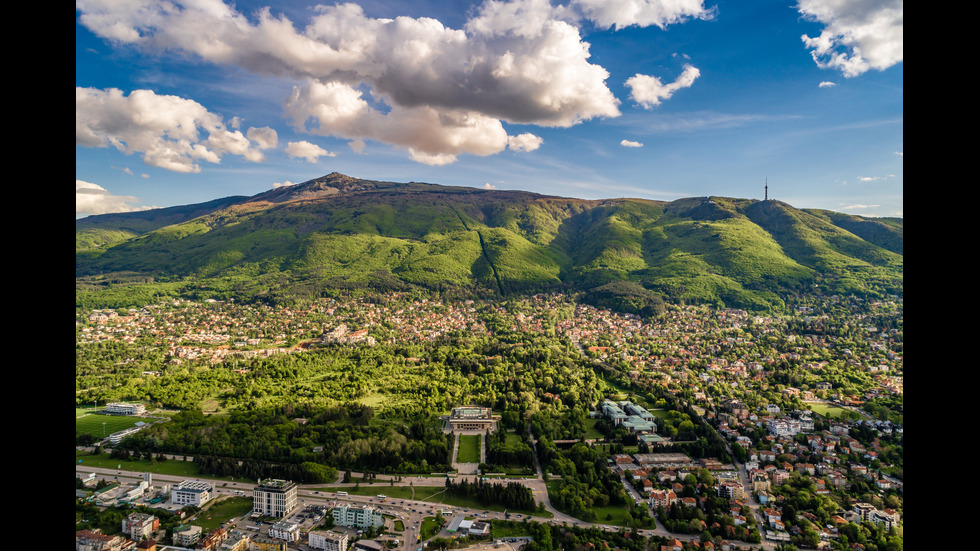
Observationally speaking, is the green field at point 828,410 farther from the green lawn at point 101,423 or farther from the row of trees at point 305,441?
the green lawn at point 101,423

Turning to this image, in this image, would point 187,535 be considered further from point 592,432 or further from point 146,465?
point 592,432

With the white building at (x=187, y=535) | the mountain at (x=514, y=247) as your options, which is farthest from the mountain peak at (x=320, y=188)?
the white building at (x=187, y=535)

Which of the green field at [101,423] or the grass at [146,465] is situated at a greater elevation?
the green field at [101,423]

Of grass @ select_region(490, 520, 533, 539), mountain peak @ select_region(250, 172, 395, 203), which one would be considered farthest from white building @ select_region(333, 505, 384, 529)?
mountain peak @ select_region(250, 172, 395, 203)

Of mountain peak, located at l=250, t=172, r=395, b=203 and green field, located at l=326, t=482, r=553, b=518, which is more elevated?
mountain peak, located at l=250, t=172, r=395, b=203

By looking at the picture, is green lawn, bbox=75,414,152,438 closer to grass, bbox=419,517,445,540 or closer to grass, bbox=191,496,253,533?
grass, bbox=191,496,253,533

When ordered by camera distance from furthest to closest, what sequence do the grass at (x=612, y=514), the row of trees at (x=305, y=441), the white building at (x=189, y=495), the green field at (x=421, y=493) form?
the row of trees at (x=305, y=441), the green field at (x=421, y=493), the white building at (x=189, y=495), the grass at (x=612, y=514)

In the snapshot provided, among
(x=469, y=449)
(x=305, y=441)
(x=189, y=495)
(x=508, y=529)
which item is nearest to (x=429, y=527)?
(x=508, y=529)
